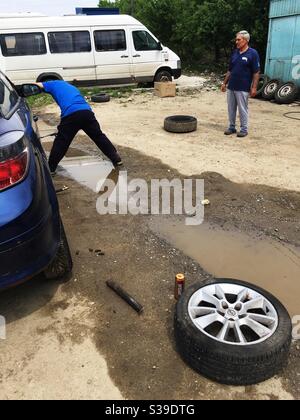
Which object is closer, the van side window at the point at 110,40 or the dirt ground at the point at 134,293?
the dirt ground at the point at 134,293

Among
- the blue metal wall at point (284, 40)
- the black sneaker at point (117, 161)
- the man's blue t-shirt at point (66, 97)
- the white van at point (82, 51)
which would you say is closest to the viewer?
the man's blue t-shirt at point (66, 97)

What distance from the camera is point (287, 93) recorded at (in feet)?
33.6

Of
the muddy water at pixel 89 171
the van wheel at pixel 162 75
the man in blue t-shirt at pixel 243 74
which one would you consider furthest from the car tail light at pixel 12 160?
the van wheel at pixel 162 75

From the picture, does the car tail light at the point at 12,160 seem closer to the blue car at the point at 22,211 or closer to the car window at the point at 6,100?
the blue car at the point at 22,211

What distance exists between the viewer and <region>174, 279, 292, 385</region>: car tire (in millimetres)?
2078

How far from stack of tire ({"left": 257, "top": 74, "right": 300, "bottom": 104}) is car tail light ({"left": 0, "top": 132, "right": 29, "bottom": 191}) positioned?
31.2ft

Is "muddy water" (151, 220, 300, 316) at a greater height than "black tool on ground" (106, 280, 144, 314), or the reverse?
"black tool on ground" (106, 280, 144, 314)

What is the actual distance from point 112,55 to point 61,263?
11.1m

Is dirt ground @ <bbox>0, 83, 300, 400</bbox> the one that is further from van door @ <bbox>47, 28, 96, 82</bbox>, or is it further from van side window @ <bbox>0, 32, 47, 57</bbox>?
van side window @ <bbox>0, 32, 47, 57</bbox>

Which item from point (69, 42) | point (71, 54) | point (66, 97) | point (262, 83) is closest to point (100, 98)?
point (71, 54)

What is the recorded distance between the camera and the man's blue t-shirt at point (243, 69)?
6.44 metres

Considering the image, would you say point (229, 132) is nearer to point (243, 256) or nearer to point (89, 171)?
point (89, 171)

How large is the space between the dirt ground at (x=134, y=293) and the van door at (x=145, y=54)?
24.2 feet

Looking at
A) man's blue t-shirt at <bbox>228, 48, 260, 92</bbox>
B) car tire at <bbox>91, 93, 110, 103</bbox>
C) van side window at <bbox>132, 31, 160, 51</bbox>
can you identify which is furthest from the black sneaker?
van side window at <bbox>132, 31, 160, 51</bbox>
